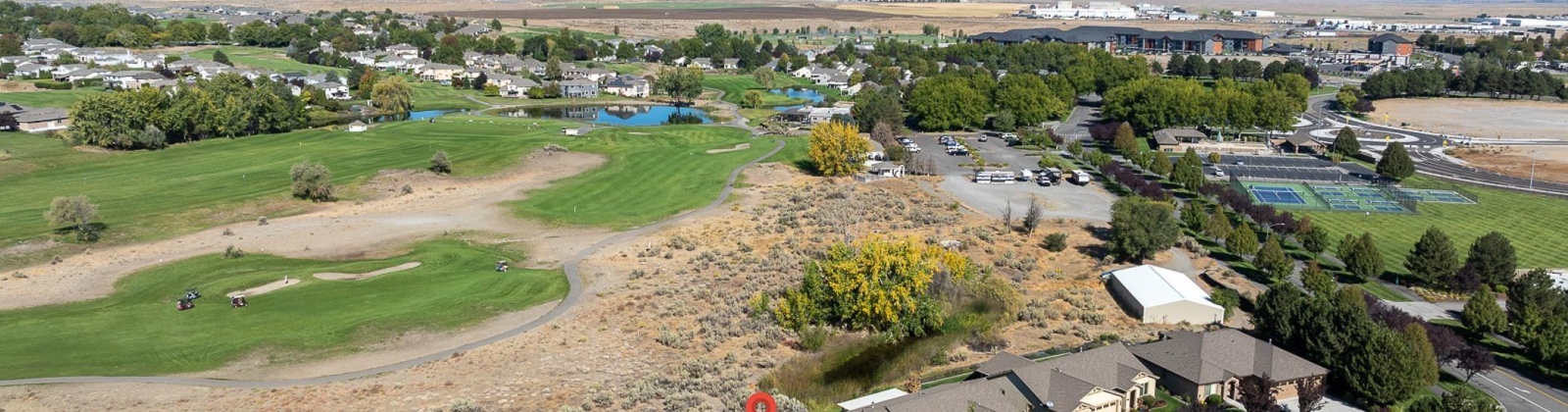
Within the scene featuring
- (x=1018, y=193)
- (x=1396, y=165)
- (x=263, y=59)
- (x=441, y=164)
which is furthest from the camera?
(x=263, y=59)

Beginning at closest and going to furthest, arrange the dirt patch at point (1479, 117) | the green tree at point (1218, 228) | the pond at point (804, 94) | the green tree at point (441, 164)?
the green tree at point (1218, 228), the green tree at point (441, 164), the dirt patch at point (1479, 117), the pond at point (804, 94)

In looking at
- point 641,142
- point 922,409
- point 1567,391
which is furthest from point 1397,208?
point 641,142

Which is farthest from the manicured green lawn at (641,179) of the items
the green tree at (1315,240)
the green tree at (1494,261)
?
the green tree at (1494,261)

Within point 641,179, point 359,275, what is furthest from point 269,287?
point 641,179

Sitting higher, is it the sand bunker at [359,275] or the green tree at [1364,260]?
the green tree at [1364,260]

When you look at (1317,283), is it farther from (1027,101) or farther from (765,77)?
(765,77)

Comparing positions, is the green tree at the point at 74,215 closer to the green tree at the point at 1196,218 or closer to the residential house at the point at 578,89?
the green tree at the point at 1196,218

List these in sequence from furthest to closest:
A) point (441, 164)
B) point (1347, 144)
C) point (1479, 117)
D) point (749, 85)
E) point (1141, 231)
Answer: point (749, 85) < point (1479, 117) < point (1347, 144) < point (441, 164) < point (1141, 231)
